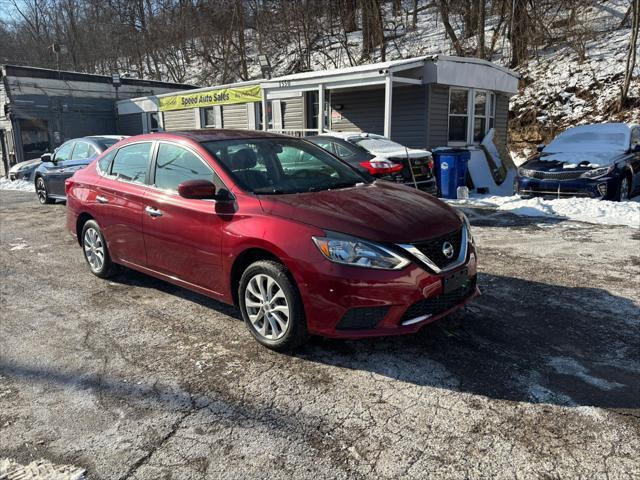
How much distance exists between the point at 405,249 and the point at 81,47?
4631 centimetres

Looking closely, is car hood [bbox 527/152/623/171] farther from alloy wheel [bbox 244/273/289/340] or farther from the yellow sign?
the yellow sign

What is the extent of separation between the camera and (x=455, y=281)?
346 centimetres

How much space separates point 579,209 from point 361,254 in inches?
277

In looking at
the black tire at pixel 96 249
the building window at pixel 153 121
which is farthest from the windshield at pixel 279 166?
the building window at pixel 153 121

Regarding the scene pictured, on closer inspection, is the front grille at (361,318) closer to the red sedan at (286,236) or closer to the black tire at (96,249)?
the red sedan at (286,236)

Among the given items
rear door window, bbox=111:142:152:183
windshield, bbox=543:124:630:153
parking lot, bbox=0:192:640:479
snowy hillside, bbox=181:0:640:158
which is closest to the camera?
parking lot, bbox=0:192:640:479

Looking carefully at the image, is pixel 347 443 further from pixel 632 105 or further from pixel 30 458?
pixel 632 105

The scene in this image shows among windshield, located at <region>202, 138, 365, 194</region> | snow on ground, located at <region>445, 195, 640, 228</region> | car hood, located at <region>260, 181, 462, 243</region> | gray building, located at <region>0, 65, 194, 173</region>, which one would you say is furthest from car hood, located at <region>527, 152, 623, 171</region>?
gray building, located at <region>0, 65, 194, 173</region>

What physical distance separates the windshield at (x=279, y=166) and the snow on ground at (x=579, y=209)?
18.5ft

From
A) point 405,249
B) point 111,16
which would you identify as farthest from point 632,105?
point 111,16

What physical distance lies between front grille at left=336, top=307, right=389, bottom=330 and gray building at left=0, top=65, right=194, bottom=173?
22325 mm

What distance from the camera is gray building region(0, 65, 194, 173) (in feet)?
69.4

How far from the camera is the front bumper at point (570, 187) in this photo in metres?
9.35

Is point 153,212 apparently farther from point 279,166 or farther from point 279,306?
point 279,306
